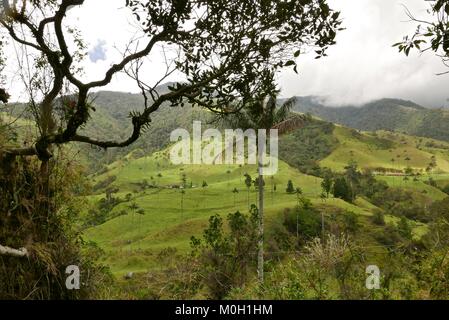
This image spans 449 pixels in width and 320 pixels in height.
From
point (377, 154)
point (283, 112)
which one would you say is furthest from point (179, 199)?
point (377, 154)

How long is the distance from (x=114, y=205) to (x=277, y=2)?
102444mm

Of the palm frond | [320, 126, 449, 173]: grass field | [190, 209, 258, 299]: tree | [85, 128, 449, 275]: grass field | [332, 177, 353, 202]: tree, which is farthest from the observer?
[320, 126, 449, 173]: grass field

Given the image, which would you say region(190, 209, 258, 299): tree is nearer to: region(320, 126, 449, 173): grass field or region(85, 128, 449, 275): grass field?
region(85, 128, 449, 275): grass field

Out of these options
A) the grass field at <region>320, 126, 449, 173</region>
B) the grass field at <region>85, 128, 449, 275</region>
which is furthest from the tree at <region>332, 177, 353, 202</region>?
the grass field at <region>320, 126, 449, 173</region>

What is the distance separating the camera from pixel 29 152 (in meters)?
6.81

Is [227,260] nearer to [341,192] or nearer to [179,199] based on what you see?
[341,192]

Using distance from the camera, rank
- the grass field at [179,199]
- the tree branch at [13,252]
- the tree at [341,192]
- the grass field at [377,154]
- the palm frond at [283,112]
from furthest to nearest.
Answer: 1. the grass field at [377,154]
2. the tree at [341,192]
3. the grass field at [179,199]
4. the palm frond at [283,112]
5. the tree branch at [13,252]

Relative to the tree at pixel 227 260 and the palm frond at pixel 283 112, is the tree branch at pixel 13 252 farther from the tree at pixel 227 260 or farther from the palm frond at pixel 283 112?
the palm frond at pixel 283 112

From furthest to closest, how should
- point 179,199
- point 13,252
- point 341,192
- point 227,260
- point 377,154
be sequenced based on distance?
point 377,154, point 179,199, point 341,192, point 227,260, point 13,252

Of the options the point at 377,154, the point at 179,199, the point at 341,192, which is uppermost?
the point at 377,154

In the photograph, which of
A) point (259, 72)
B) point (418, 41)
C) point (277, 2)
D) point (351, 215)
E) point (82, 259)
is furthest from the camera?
point (351, 215)

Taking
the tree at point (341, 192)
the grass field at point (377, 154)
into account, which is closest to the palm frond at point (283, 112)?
the tree at point (341, 192)
